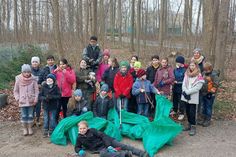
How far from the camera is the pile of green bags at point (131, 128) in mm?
6527

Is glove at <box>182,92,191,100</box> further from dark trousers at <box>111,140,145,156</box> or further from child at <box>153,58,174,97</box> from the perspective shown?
dark trousers at <box>111,140,145,156</box>

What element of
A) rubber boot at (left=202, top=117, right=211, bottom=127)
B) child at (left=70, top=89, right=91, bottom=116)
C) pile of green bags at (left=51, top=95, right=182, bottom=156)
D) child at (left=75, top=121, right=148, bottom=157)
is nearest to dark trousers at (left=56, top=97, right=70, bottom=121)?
child at (left=70, top=89, right=91, bottom=116)

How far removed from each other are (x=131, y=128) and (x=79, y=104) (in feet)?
4.31

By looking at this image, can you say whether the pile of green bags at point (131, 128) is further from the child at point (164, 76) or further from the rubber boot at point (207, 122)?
the rubber boot at point (207, 122)

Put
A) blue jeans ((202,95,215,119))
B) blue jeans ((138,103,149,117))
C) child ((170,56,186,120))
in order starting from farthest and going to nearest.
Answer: blue jeans ((202,95,215,119)) < child ((170,56,186,120)) < blue jeans ((138,103,149,117))

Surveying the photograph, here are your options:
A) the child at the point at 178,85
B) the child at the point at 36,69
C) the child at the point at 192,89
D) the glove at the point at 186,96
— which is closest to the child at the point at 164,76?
the child at the point at 178,85

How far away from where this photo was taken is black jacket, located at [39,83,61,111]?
23.0ft

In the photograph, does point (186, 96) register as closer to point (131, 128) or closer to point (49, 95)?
point (131, 128)

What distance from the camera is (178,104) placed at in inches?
334

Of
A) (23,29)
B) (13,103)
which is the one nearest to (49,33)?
(23,29)

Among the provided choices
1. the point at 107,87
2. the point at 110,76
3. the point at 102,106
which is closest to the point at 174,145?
the point at 102,106

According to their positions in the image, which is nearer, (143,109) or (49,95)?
(49,95)

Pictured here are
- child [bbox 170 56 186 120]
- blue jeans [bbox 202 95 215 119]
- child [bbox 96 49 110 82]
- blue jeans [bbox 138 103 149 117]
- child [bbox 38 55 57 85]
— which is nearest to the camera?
child [bbox 38 55 57 85]

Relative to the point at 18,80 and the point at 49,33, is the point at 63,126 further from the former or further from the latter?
the point at 49,33
